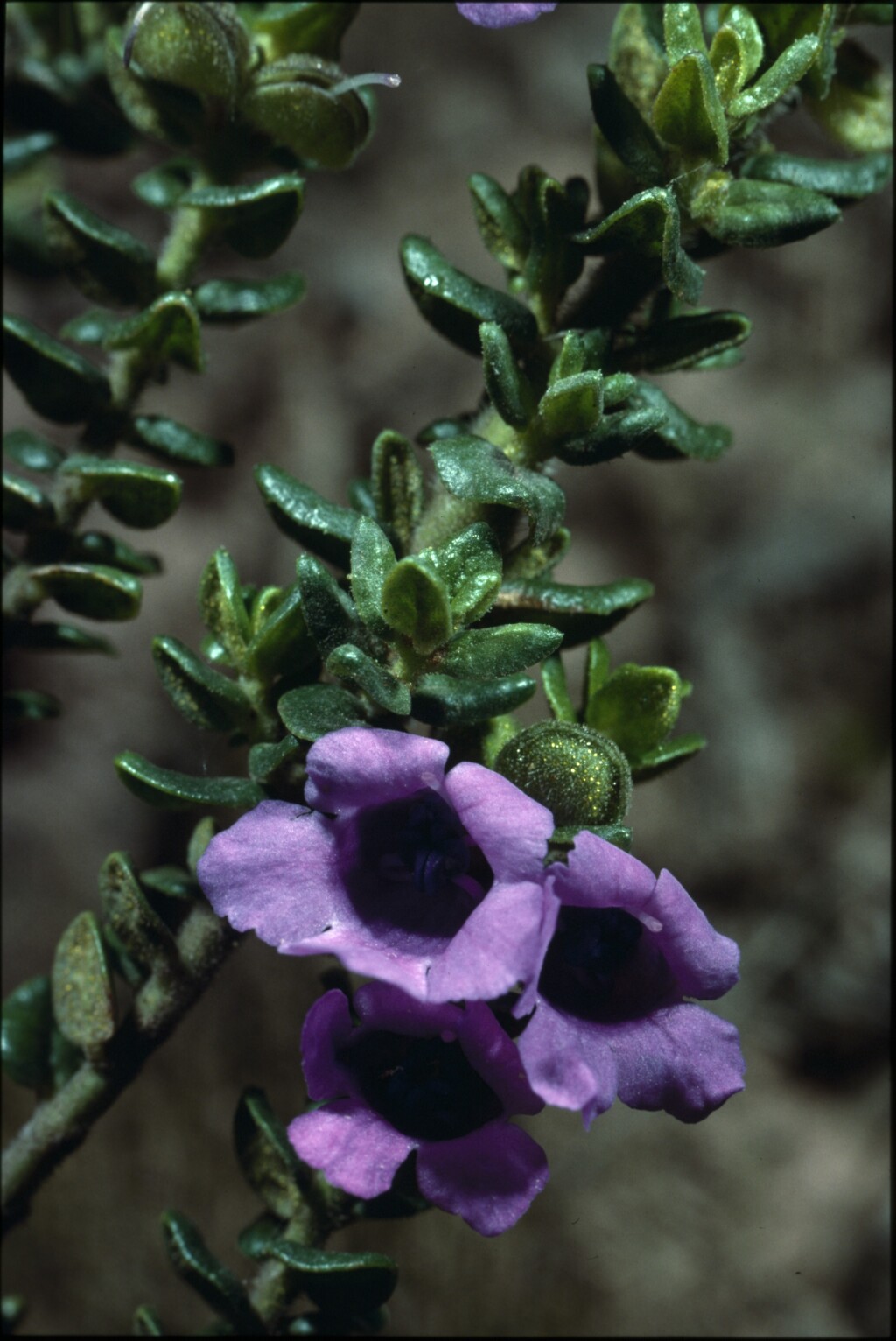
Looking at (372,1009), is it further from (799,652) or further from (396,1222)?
(799,652)

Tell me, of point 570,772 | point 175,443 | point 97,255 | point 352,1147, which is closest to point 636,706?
point 570,772

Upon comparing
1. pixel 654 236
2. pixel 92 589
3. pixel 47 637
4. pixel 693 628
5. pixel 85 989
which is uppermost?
pixel 654 236

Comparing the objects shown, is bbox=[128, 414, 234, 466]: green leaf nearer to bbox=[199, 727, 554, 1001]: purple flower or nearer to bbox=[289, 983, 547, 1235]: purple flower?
bbox=[199, 727, 554, 1001]: purple flower

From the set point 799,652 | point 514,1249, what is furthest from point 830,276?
point 514,1249

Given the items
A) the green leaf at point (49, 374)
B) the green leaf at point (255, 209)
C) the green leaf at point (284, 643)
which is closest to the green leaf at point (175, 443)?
the green leaf at point (49, 374)

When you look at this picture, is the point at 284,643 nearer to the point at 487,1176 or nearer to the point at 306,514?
the point at 306,514

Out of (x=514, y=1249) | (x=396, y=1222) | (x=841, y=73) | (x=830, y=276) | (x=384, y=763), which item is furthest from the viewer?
(x=830, y=276)

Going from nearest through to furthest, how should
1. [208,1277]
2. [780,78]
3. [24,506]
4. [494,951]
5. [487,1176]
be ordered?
[494,951] < [487,1176] < [780,78] < [208,1277] < [24,506]
